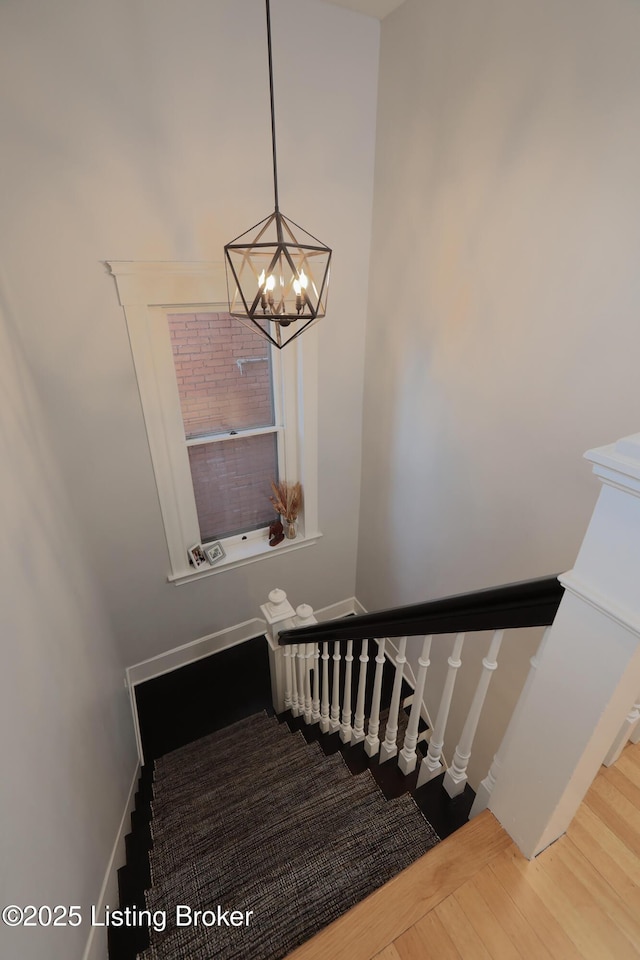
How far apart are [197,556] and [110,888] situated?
5.26 feet

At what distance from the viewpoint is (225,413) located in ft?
9.00

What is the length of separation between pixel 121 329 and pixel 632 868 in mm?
2574

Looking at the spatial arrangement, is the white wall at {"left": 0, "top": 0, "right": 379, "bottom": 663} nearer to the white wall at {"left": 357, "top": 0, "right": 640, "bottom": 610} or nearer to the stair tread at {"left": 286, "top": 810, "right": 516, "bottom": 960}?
the white wall at {"left": 357, "top": 0, "right": 640, "bottom": 610}

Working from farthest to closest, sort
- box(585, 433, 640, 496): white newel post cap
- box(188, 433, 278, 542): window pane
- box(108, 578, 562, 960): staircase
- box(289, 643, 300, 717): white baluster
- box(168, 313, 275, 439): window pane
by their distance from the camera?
box(188, 433, 278, 542): window pane, box(168, 313, 275, 439): window pane, box(289, 643, 300, 717): white baluster, box(108, 578, 562, 960): staircase, box(585, 433, 640, 496): white newel post cap

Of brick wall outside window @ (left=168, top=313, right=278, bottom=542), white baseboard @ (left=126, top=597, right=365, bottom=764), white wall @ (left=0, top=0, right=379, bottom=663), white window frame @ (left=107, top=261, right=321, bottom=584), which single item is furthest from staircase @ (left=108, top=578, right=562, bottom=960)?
white wall @ (left=0, top=0, right=379, bottom=663)

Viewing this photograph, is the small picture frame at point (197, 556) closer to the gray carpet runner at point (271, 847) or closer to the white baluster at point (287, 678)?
the white baluster at point (287, 678)

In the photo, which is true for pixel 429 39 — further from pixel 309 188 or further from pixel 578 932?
pixel 578 932

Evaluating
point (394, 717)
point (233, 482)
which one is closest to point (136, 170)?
point (233, 482)

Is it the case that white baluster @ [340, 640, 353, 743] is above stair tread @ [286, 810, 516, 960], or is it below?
below

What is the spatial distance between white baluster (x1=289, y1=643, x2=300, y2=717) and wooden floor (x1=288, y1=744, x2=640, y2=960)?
131 cm

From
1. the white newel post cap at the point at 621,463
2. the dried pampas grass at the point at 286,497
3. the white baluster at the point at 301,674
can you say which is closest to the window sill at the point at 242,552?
the dried pampas grass at the point at 286,497

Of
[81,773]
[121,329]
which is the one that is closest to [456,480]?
[121,329]

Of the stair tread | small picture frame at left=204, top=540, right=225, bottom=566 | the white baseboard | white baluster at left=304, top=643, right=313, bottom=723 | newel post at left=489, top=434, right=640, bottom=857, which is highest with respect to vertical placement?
newel post at left=489, top=434, right=640, bottom=857

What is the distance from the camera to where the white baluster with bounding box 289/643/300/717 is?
227cm
